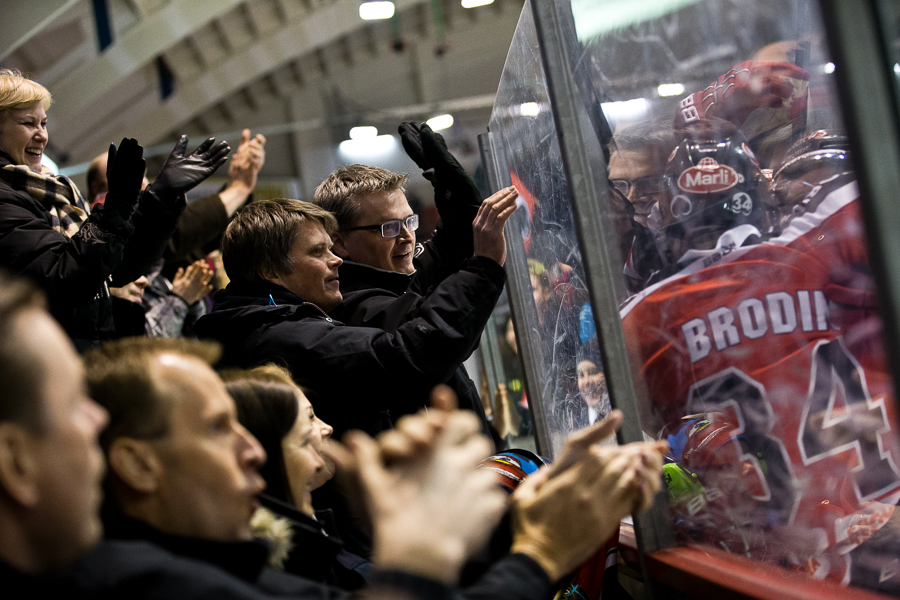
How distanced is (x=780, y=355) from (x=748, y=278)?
0.42 ft

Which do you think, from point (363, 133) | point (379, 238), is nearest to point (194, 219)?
point (379, 238)

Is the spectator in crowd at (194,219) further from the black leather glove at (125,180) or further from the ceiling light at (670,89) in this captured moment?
the ceiling light at (670,89)

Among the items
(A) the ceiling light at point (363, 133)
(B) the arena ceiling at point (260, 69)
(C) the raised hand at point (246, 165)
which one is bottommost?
(C) the raised hand at point (246, 165)

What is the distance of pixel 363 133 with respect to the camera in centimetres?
1314

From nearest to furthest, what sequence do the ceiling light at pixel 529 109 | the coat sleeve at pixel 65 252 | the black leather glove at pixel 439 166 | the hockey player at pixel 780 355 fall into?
the hockey player at pixel 780 355 → the ceiling light at pixel 529 109 → the coat sleeve at pixel 65 252 → the black leather glove at pixel 439 166

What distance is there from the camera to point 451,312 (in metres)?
1.64

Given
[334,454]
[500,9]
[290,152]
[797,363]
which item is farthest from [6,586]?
[500,9]

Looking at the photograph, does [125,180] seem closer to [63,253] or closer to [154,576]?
[63,253]

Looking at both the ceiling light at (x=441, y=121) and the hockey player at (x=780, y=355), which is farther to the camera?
the ceiling light at (x=441, y=121)

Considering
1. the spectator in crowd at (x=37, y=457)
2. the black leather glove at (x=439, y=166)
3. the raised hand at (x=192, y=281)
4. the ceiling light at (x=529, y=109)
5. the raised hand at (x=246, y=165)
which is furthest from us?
the raised hand at (x=246, y=165)

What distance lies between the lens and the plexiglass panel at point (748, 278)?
1.04m

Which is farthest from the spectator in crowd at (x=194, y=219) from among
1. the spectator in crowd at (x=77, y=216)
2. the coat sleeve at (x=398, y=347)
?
the coat sleeve at (x=398, y=347)

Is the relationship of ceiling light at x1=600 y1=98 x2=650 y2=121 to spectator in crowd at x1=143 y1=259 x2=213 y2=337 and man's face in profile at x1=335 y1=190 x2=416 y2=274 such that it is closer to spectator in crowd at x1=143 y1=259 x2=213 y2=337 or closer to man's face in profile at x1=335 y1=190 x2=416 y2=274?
man's face in profile at x1=335 y1=190 x2=416 y2=274

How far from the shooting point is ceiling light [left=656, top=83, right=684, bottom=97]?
48.4 inches
